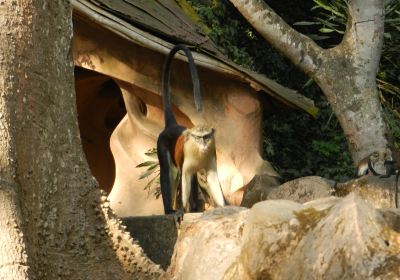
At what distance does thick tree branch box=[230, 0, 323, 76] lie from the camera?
11.0 m

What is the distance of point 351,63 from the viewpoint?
1085cm

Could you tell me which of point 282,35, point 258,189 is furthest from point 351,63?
point 258,189

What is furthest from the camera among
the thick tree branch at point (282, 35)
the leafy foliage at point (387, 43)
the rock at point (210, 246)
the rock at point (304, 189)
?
the leafy foliage at point (387, 43)

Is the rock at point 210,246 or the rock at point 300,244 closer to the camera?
the rock at point 300,244

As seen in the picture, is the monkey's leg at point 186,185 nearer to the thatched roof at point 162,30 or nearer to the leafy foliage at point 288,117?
the thatched roof at point 162,30

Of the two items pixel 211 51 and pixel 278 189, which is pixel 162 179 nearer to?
pixel 278 189

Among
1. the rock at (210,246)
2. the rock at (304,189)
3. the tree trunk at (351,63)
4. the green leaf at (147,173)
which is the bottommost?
the rock at (210,246)

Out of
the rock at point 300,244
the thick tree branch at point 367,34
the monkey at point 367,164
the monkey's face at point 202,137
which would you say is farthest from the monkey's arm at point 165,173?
the thick tree branch at point 367,34

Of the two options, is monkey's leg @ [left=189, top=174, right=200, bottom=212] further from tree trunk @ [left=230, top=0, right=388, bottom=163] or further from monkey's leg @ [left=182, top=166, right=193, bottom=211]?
tree trunk @ [left=230, top=0, right=388, bottom=163]

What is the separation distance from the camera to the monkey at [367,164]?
390 inches

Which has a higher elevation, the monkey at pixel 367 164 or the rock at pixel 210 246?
the monkey at pixel 367 164

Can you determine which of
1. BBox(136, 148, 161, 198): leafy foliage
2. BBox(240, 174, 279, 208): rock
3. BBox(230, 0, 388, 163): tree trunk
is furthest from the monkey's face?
BBox(230, 0, 388, 163): tree trunk

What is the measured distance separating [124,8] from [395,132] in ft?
13.7

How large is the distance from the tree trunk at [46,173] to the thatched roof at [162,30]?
123 inches
